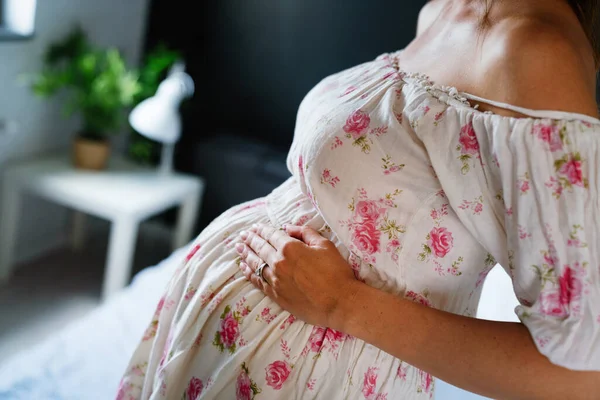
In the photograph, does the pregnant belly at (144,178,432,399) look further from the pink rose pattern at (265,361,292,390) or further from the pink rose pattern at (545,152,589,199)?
the pink rose pattern at (545,152,589,199)

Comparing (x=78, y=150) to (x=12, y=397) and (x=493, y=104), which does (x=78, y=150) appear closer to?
(x=12, y=397)

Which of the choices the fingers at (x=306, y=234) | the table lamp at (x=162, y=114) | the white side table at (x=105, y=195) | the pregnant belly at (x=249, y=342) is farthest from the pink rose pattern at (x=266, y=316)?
the table lamp at (x=162, y=114)

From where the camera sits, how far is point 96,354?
136 centimetres

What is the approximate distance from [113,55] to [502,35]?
69.8 inches

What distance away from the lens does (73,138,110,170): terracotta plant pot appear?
7.55ft

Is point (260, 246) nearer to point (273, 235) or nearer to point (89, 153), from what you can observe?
point (273, 235)

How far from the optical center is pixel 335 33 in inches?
99.3

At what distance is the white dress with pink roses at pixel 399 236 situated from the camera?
0.67m

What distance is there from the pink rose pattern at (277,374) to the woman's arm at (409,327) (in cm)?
7

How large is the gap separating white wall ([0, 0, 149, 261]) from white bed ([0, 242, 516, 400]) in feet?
3.23

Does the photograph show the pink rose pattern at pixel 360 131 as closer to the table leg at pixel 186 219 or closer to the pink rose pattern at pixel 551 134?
the pink rose pattern at pixel 551 134

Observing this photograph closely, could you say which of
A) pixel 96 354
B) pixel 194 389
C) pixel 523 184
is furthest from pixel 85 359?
pixel 523 184

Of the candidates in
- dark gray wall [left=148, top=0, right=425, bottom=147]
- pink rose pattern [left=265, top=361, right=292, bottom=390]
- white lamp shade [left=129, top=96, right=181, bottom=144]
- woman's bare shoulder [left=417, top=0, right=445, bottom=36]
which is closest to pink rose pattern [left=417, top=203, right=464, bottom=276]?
pink rose pattern [left=265, top=361, right=292, bottom=390]

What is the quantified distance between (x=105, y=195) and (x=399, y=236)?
157 cm
